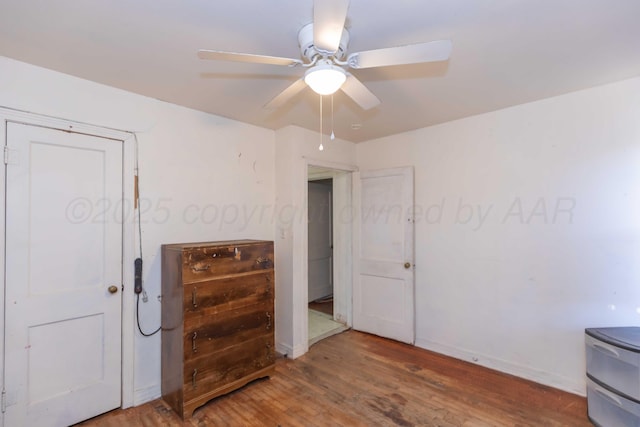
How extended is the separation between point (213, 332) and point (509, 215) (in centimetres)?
276

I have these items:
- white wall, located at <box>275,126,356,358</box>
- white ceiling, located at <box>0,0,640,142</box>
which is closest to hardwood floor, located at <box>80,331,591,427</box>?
white wall, located at <box>275,126,356,358</box>

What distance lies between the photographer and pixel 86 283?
228cm

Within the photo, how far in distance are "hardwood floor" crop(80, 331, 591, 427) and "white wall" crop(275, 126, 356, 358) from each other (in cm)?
31

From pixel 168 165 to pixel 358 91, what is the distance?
178cm

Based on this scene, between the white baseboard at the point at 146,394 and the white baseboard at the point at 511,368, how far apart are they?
2572 mm

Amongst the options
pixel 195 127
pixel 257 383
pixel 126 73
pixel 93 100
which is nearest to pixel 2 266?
pixel 93 100

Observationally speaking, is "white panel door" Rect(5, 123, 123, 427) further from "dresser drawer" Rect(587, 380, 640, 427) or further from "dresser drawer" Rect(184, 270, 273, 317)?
"dresser drawer" Rect(587, 380, 640, 427)

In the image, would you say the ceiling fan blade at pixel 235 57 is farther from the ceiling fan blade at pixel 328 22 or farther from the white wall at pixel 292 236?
the white wall at pixel 292 236

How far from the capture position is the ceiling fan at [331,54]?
122 centimetres

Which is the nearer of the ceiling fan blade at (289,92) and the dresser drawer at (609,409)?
the ceiling fan blade at (289,92)

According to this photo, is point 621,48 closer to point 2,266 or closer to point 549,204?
point 549,204

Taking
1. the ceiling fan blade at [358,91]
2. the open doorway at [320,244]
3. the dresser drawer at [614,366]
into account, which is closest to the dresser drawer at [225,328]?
the ceiling fan blade at [358,91]

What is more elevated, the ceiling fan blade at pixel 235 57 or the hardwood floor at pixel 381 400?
the ceiling fan blade at pixel 235 57

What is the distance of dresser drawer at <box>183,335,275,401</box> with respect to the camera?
2.32 metres
